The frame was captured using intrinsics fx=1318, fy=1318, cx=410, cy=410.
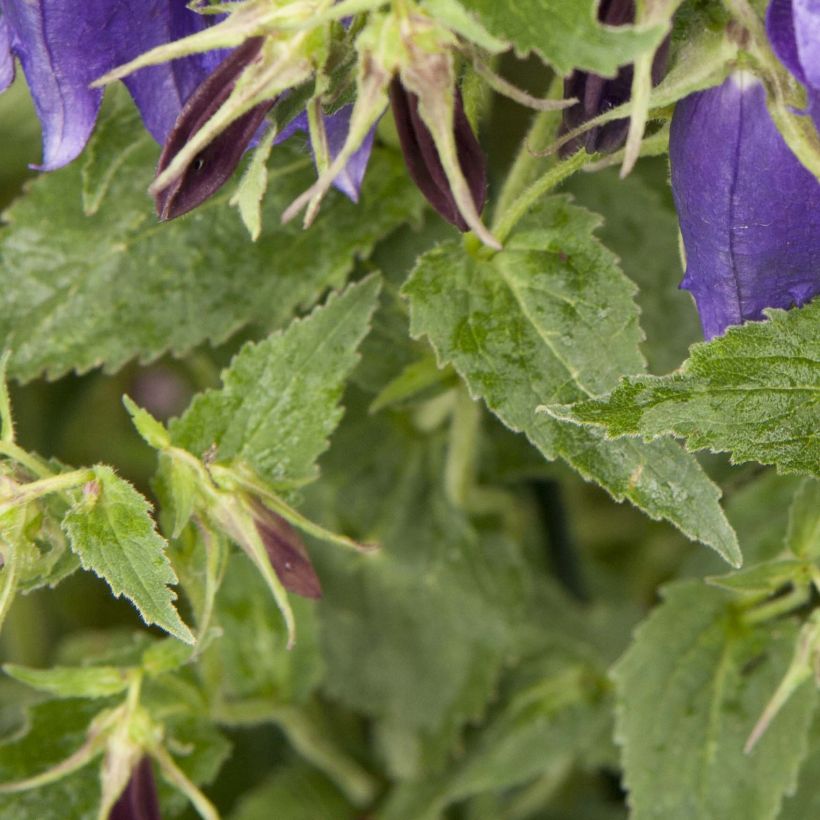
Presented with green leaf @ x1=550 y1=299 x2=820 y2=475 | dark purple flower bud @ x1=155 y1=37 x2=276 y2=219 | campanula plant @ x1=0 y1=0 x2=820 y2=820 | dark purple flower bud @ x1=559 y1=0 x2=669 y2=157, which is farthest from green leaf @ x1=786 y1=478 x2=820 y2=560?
dark purple flower bud @ x1=155 y1=37 x2=276 y2=219

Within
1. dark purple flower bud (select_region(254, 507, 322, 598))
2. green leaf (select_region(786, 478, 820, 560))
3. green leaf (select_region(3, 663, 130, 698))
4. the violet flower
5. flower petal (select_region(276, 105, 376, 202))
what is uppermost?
the violet flower

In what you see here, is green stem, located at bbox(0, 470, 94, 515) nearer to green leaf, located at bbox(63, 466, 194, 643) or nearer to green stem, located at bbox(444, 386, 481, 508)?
green leaf, located at bbox(63, 466, 194, 643)

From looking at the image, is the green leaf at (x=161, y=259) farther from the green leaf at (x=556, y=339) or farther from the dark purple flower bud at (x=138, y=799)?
the dark purple flower bud at (x=138, y=799)

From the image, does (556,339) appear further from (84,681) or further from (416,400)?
(84,681)

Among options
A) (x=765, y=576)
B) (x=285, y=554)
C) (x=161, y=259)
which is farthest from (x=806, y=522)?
(x=161, y=259)

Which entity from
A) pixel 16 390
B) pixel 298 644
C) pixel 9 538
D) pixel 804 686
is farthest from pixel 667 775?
pixel 16 390
